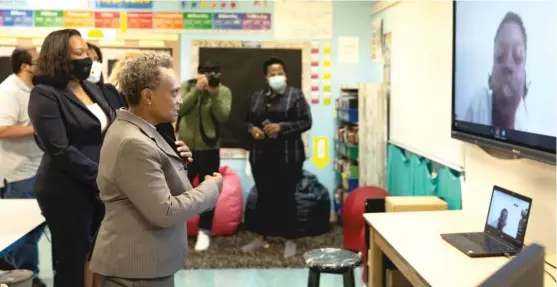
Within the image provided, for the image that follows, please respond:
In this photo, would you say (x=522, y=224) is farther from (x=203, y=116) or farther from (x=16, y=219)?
(x=203, y=116)

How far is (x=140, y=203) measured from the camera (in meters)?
1.69

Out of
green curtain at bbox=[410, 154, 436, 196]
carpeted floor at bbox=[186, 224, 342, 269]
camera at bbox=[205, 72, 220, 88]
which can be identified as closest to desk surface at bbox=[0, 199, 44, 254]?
carpeted floor at bbox=[186, 224, 342, 269]

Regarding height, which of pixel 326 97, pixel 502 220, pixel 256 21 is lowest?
pixel 502 220

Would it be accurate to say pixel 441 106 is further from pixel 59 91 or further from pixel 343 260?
pixel 59 91

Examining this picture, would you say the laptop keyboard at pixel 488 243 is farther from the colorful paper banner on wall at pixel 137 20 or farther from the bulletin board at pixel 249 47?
the colorful paper banner on wall at pixel 137 20

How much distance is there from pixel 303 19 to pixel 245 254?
92.5 inches

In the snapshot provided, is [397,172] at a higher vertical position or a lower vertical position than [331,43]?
lower

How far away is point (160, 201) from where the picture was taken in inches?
66.3

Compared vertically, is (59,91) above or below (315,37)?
below

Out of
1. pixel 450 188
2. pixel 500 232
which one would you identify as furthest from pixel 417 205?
pixel 500 232

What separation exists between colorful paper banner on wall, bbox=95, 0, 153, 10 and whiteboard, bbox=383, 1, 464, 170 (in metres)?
2.25

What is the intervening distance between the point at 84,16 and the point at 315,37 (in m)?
2.20

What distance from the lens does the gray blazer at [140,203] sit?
5.51 feet

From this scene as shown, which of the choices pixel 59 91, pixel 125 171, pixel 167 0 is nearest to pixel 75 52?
pixel 59 91
